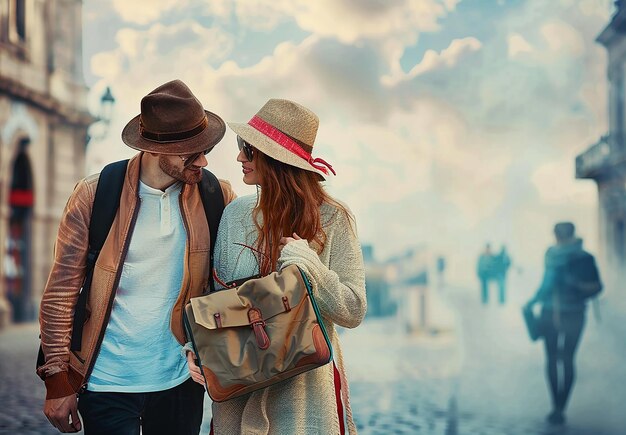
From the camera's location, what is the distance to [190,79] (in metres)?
7.68

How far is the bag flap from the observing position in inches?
87.9

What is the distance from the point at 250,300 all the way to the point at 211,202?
52 centimetres

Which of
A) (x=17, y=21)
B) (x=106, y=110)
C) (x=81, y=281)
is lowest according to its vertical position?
(x=81, y=281)

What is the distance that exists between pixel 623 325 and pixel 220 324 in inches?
223

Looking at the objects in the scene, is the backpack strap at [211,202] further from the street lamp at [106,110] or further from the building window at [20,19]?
the building window at [20,19]

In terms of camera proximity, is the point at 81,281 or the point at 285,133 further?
the point at 81,281

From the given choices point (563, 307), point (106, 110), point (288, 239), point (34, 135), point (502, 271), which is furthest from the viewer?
point (34, 135)

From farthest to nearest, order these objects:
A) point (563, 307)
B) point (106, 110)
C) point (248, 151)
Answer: point (106, 110), point (563, 307), point (248, 151)

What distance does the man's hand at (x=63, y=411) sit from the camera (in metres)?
2.54

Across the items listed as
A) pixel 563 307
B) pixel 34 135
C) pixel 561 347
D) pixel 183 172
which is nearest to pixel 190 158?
pixel 183 172

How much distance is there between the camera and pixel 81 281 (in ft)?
8.59

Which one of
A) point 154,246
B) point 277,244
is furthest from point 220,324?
point 154,246

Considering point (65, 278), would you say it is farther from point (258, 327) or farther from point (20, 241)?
point (20, 241)

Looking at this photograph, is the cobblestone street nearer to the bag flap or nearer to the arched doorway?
the arched doorway
